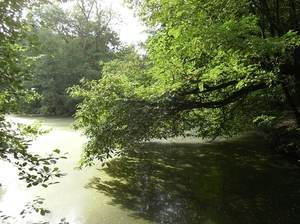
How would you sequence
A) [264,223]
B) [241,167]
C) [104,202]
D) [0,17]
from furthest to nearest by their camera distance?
[241,167]
[104,202]
[264,223]
[0,17]

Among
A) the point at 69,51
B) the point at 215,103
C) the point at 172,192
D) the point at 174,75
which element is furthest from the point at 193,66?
the point at 69,51

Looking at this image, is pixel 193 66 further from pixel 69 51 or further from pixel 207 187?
pixel 69 51

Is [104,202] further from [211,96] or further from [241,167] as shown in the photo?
[241,167]

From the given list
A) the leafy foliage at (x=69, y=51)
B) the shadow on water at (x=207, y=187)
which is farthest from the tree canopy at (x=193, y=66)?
the leafy foliage at (x=69, y=51)

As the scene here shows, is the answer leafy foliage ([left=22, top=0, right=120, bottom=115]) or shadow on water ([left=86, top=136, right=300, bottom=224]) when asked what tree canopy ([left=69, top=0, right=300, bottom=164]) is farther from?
leafy foliage ([left=22, top=0, right=120, bottom=115])

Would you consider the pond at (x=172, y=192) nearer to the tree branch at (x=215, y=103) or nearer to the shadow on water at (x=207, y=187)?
the shadow on water at (x=207, y=187)

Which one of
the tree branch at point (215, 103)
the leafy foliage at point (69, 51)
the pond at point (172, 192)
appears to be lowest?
the pond at point (172, 192)

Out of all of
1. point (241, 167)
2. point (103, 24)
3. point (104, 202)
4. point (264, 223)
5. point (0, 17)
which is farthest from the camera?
point (103, 24)

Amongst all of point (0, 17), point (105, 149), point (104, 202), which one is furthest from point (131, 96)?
point (0, 17)

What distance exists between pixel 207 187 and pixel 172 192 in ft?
2.81

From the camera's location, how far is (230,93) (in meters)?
5.79

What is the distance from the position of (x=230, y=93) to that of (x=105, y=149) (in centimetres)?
320

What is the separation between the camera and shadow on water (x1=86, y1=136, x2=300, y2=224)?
170 inches

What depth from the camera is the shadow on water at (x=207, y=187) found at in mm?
4316
